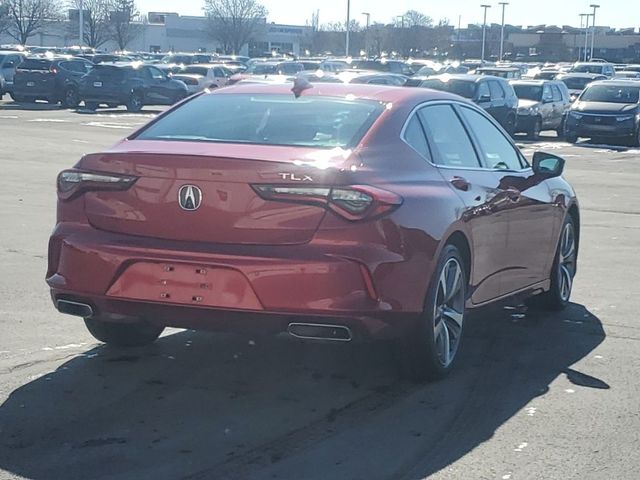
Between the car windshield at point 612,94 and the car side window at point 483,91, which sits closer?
the car side window at point 483,91

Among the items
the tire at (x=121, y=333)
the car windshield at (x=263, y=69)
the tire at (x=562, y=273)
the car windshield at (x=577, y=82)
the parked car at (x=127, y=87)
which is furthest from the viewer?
the car windshield at (x=263, y=69)

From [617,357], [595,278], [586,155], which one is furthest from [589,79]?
[617,357]

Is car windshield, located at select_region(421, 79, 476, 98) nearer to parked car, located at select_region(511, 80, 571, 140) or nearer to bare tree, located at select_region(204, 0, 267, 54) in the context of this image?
parked car, located at select_region(511, 80, 571, 140)

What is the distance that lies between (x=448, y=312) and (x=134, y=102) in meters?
32.1

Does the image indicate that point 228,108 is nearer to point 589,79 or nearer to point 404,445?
point 404,445

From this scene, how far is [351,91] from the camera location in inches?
268

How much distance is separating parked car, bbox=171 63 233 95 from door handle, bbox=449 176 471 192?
120 ft

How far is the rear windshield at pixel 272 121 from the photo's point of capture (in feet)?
20.3

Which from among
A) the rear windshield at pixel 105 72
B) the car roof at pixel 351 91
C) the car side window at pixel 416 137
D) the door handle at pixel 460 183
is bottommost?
the rear windshield at pixel 105 72

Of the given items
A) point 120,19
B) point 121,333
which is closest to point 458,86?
point 121,333

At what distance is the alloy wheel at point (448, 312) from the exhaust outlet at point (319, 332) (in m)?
0.74

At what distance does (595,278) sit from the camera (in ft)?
32.3

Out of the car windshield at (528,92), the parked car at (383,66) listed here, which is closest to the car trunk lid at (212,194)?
the car windshield at (528,92)

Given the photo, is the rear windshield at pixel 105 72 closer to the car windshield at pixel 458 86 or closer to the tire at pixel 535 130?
the car windshield at pixel 458 86
